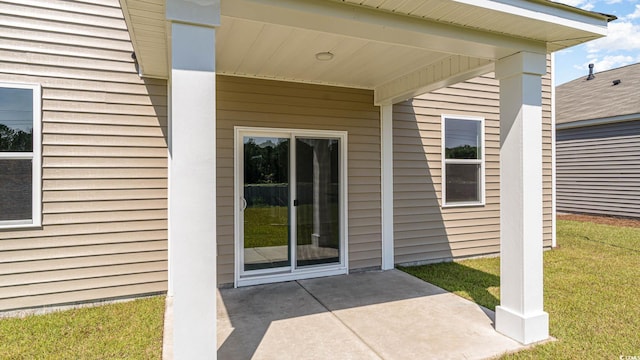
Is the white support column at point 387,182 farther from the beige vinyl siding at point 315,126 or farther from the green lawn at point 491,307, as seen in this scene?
the green lawn at point 491,307

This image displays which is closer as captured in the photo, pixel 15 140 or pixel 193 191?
pixel 193 191

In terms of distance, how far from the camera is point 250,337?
312 cm

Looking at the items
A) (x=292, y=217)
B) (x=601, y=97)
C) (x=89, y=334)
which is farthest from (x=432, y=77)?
(x=601, y=97)

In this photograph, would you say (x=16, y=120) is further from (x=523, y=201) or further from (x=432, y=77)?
(x=523, y=201)

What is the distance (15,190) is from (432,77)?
4.65 m

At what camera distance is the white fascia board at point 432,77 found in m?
3.64

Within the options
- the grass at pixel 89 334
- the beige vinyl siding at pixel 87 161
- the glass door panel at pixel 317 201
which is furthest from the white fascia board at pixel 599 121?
the grass at pixel 89 334

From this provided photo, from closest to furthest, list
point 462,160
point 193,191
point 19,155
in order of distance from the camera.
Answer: point 193,191 → point 19,155 → point 462,160

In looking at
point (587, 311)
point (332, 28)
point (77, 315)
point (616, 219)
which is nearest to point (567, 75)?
point (616, 219)

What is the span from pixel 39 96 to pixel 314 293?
3647mm

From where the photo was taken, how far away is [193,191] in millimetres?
2166

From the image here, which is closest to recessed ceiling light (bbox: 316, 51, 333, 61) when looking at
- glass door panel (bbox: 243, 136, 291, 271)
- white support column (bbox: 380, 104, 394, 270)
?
glass door panel (bbox: 243, 136, 291, 271)

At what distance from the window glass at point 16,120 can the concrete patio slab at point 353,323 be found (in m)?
→ 2.63

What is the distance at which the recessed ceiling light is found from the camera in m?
3.72
